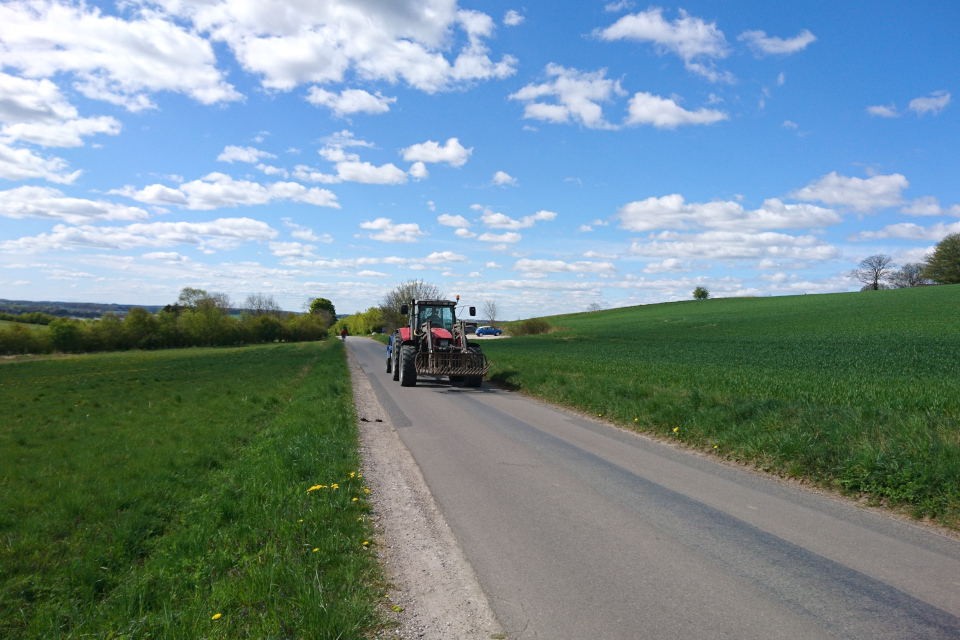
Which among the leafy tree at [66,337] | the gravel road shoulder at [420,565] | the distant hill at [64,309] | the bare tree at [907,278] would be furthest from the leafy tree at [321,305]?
the gravel road shoulder at [420,565]

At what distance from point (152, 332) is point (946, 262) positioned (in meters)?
106

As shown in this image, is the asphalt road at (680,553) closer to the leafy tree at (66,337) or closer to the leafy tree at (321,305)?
the leafy tree at (66,337)

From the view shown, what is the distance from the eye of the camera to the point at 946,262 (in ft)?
241

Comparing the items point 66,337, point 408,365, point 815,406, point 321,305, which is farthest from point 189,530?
point 321,305

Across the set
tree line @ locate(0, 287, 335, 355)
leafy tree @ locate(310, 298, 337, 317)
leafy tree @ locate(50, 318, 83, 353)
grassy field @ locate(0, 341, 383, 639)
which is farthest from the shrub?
leafy tree @ locate(310, 298, 337, 317)

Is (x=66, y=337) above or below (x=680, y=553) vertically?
above

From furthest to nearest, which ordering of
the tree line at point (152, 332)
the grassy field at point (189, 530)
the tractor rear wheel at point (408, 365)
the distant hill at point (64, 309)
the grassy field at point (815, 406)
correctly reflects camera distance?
the distant hill at point (64, 309) → the tree line at point (152, 332) → the tractor rear wheel at point (408, 365) → the grassy field at point (815, 406) → the grassy field at point (189, 530)

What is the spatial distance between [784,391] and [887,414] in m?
3.46

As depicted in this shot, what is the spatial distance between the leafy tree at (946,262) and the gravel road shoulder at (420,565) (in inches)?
3551

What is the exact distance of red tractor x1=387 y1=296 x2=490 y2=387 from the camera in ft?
59.4

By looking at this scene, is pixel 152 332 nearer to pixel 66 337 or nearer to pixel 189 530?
pixel 66 337

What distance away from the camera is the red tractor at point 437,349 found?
18.1 meters

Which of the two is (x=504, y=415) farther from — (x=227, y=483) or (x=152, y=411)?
(x=152, y=411)

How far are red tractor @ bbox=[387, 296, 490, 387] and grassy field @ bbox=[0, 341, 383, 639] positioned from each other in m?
5.30
